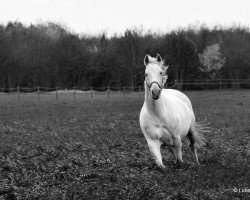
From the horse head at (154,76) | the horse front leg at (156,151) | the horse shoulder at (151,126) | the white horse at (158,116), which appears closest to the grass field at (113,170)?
the horse front leg at (156,151)

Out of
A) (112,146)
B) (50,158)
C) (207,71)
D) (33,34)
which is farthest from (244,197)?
(33,34)

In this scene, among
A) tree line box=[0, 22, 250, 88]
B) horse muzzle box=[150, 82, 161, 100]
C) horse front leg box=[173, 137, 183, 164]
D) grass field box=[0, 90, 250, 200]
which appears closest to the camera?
grass field box=[0, 90, 250, 200]

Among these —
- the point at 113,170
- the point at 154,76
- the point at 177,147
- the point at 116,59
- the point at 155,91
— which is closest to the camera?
the point at 155,91

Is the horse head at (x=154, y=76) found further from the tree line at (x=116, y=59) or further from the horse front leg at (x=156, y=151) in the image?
the tree line at (x=116, y=59)

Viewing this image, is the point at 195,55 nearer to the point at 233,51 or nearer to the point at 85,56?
the point at 233,51

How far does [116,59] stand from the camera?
236ft

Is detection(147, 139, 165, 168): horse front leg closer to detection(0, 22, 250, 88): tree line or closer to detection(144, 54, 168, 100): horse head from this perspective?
detection(144, 54, 168, 100): horse head

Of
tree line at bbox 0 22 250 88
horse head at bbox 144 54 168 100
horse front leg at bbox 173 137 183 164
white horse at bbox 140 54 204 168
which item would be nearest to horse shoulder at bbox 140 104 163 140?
white horse at bbox 140 54 204 168

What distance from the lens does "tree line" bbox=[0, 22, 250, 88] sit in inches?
2741

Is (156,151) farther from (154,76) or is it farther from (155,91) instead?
(154,76)

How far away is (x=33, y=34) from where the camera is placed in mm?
84250

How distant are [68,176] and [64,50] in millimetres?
69058

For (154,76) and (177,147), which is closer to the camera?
(154,76)

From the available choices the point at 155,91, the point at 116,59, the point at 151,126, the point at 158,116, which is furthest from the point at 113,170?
the point at 116,59
